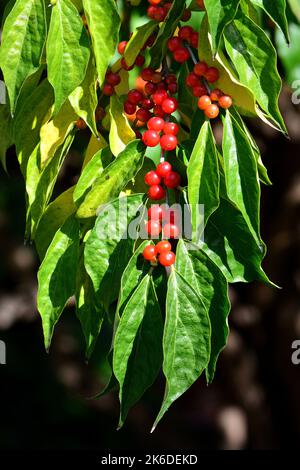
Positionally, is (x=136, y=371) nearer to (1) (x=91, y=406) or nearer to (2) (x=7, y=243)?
(2) (x=7, y=243)

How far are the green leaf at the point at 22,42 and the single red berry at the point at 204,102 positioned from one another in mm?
179

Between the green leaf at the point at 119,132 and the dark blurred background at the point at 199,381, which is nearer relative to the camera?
the green leaf at the point at 119,132

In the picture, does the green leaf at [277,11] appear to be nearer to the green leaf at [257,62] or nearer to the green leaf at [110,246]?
the green leaf at [257,62]

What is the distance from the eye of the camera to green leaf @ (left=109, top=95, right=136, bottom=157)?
2.81 feet

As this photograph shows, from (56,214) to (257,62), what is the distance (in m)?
0.28

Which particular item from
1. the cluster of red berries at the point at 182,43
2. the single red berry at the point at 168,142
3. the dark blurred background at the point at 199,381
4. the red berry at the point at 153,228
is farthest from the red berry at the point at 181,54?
the dark blurred background at the point at 199,381

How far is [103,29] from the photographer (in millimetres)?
830

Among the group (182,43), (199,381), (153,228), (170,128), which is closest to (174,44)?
(182,43)

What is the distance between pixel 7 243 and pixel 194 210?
160 centimetres

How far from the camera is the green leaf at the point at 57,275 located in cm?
85

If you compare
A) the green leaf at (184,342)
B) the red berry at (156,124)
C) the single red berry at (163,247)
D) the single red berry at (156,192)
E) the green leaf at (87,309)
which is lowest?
the green leaf at (87,309)

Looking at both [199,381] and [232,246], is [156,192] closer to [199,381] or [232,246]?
[232,246]

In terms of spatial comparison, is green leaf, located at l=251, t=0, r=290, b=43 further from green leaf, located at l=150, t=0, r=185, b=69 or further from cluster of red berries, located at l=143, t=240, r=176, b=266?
cluster of red berries, located at l=143, t=240, r=176, b=266
